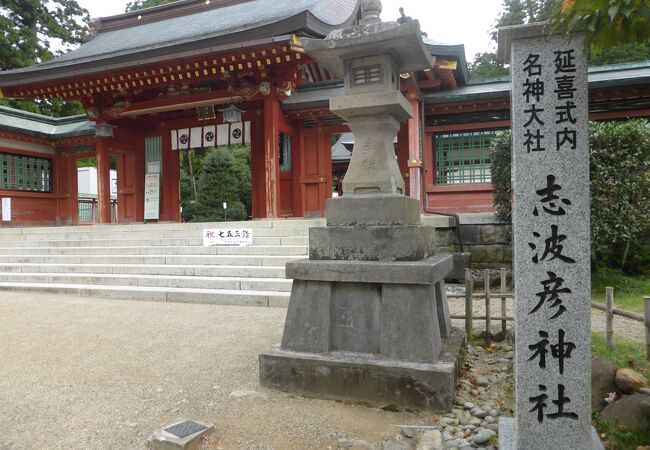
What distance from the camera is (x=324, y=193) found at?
1237cm

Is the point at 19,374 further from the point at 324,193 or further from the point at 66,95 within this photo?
the point at 66,95

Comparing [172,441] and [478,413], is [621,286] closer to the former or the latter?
[478,413]

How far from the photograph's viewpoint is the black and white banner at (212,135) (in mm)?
12223

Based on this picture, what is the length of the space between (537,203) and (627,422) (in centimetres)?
152

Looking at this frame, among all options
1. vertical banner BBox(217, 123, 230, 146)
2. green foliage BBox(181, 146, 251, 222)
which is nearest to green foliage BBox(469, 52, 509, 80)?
green foliage BBox(181, 146, 251, 222)

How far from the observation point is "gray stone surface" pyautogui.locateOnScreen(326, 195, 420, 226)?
3.52 m

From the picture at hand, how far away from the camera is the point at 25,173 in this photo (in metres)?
15.2

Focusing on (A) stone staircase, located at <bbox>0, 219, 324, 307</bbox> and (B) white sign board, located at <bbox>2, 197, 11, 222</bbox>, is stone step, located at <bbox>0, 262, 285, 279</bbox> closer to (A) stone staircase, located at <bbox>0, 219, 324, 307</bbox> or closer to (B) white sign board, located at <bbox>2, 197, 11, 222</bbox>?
(A) stone staircase, located at <bbox>0, 219, 324, 307</bbox>

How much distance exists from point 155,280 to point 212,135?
6.22 m

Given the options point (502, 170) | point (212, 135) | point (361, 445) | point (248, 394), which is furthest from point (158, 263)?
point (361, 445)

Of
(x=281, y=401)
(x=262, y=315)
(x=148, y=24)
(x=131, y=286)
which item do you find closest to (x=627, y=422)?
(x=281, y=401)

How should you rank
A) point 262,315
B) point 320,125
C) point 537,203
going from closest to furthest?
point 537,203, point 262,315, point 320,125

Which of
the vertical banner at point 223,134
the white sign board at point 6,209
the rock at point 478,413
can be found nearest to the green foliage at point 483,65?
the vertical banner at point 223,134

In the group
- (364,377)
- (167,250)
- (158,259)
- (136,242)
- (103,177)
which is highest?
(103,177)
